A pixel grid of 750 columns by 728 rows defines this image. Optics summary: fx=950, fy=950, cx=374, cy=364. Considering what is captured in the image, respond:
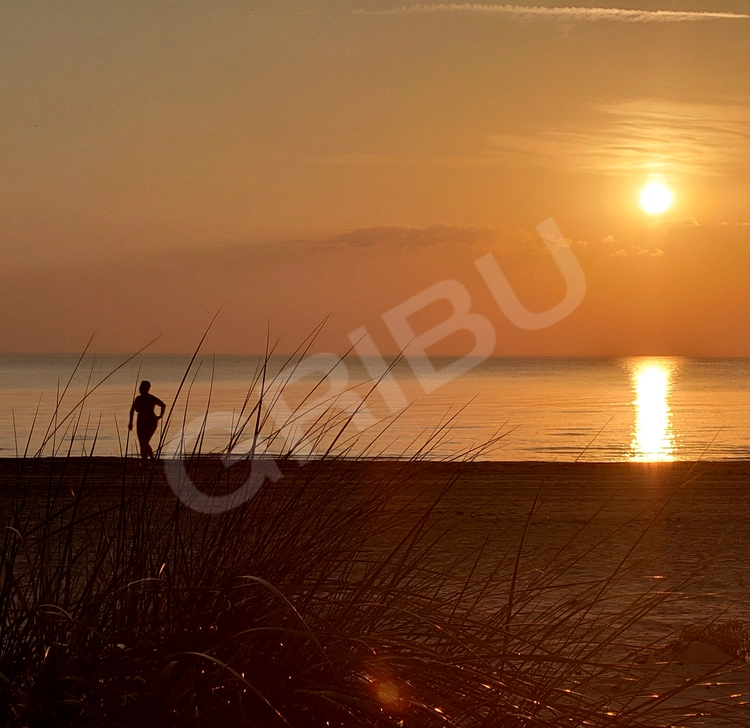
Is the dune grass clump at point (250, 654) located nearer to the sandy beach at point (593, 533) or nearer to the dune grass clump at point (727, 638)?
the sandy beach at point (593, 533)

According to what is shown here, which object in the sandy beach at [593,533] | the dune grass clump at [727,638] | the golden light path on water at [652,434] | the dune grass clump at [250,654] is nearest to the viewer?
the dune grass clump at [250,654]

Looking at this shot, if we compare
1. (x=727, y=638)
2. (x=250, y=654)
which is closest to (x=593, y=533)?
(x=727, y=638)

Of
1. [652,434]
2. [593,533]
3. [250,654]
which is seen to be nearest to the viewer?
[250,654]

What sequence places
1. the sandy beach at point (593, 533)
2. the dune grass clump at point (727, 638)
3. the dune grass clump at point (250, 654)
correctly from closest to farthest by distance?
the dune grass clump at point (250, 654) → the sandy beach at point (593, 533) → the dune grass clump at point (727, 638)

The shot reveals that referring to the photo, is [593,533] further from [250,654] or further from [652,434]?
[652,434]

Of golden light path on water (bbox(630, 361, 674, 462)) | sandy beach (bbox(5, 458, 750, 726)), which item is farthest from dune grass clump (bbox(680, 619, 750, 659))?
golden light path on water (bbox(630, 361, 674, 462))

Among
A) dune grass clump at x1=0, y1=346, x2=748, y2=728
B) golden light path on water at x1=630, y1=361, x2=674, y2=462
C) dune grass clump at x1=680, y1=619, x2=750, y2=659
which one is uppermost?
golden light path on water at x1=630, y1=361, x2=674, y2=462

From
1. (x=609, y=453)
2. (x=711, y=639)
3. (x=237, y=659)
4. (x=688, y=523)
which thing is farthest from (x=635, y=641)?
(x=609, y=453)

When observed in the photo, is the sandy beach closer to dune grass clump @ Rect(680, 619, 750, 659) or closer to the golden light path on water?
dune grass clump @ Rect(680, 619, 750, 659)

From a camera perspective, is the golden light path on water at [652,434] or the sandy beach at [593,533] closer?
the sandy beach at [593,533]

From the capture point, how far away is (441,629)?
90.8 inches

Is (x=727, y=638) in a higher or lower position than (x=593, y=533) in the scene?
lower

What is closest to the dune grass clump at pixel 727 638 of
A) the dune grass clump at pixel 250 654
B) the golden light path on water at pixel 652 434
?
the dune grass clump at pixel 250 654

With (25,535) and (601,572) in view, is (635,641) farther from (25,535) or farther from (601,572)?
(25,535)
